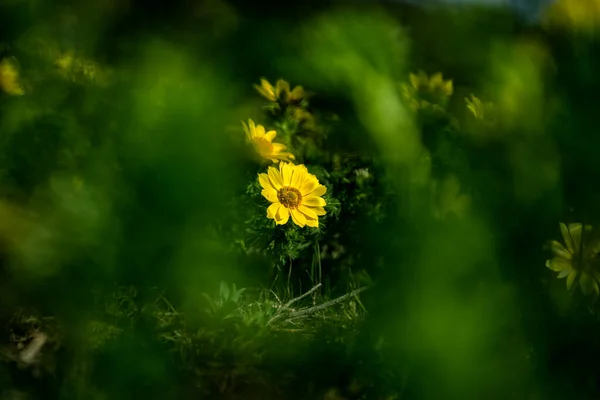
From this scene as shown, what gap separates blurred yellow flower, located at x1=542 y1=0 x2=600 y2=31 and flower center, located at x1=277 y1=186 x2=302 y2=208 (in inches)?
15.9

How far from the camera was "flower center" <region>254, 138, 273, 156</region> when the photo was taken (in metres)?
0.85

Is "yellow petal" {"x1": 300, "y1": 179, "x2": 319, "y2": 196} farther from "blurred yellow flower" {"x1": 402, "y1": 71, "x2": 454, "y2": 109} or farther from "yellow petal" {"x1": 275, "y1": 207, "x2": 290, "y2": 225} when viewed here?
"blurred yellow flower" {"x1": 402, "y1": 71, "x2": 454, "y2": 109}

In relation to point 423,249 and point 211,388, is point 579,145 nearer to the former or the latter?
point 423,249

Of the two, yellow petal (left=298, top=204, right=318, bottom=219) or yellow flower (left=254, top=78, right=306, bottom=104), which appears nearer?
yellow petal (left=298, top=204, right=318, bottom=219)

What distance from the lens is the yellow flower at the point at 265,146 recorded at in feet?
2.72

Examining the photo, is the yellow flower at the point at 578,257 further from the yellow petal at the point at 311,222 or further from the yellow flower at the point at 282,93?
the yellow flower at the point at 282,93

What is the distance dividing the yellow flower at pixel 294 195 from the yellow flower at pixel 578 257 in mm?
381

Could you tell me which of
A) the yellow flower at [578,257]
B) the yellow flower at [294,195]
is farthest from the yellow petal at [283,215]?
the yellow flower at [578,257]

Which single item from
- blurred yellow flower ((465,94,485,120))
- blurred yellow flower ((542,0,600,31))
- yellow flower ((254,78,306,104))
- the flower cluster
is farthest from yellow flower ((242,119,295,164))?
blurred yellow flower ((542,0,600,31))

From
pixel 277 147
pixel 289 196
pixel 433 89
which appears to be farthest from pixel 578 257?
pixel 433 89

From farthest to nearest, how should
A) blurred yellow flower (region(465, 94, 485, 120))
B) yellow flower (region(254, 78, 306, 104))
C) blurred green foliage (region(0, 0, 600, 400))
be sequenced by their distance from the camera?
1. yellow flower (region(254, 78, 306, 104))
2. blurred yellow flower (region(465, 94, 485, 120))
3. blurred green foliage (region(0, 0, 600, 400))

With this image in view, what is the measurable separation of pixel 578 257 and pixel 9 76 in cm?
97

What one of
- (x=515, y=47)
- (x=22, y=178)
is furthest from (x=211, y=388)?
(x=515, y=47)

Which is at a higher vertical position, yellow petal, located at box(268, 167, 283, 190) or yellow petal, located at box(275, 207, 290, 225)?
yellow petal, located at box(268, 167, 283, 190)
